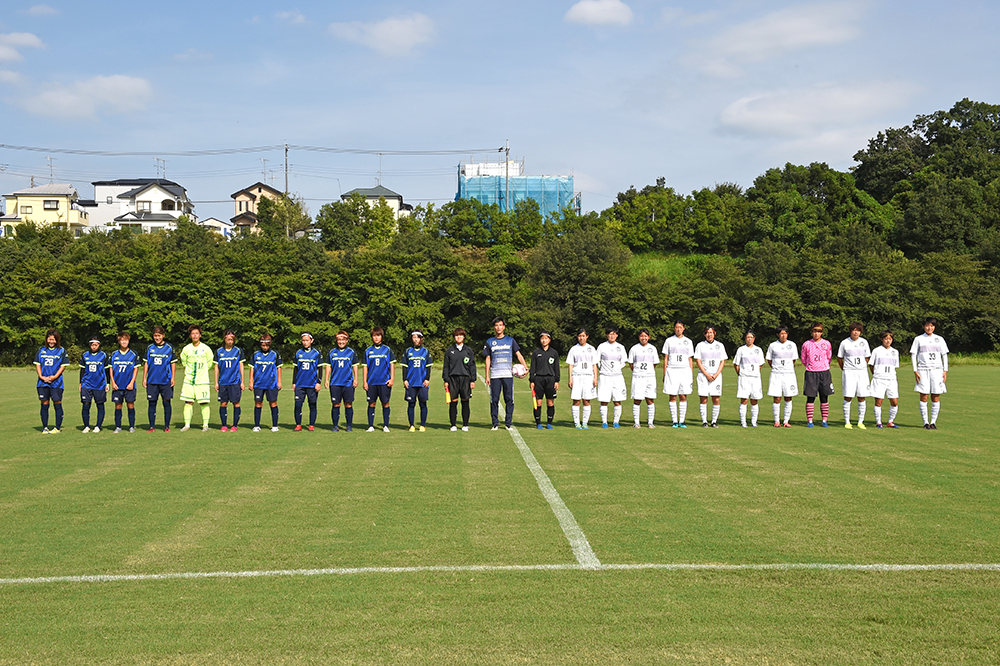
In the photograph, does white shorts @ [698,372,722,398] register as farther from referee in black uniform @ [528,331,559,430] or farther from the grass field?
the grass field

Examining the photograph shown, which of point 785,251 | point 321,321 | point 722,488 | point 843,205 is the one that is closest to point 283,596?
point 722,488

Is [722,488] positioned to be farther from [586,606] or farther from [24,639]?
[24,639]

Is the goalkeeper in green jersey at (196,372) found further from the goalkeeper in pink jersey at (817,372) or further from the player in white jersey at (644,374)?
the goalkeeper in pink jersey at (817,372)

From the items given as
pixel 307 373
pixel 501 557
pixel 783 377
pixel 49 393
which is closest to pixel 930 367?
pixel 783 377

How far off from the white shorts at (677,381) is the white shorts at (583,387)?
50.4 inches

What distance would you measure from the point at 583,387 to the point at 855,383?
15.8ft

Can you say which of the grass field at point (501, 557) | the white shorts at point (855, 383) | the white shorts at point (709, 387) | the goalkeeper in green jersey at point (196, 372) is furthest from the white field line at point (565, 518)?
the white shorts at point (855, 383)

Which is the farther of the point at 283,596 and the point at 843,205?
the point at 843,205

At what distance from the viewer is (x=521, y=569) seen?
17.7 feet

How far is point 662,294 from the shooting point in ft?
164

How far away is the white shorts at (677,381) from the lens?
1412 centimetres

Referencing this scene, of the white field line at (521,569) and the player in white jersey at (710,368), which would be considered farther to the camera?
the player in white jersey at (710,368)

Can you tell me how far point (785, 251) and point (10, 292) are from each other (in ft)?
159

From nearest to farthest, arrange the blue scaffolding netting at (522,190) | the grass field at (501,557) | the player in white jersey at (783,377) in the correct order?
the grass field at (501,557) → the player in white jersey at (783,377) → the blue scaffolding netting at (522,190)
